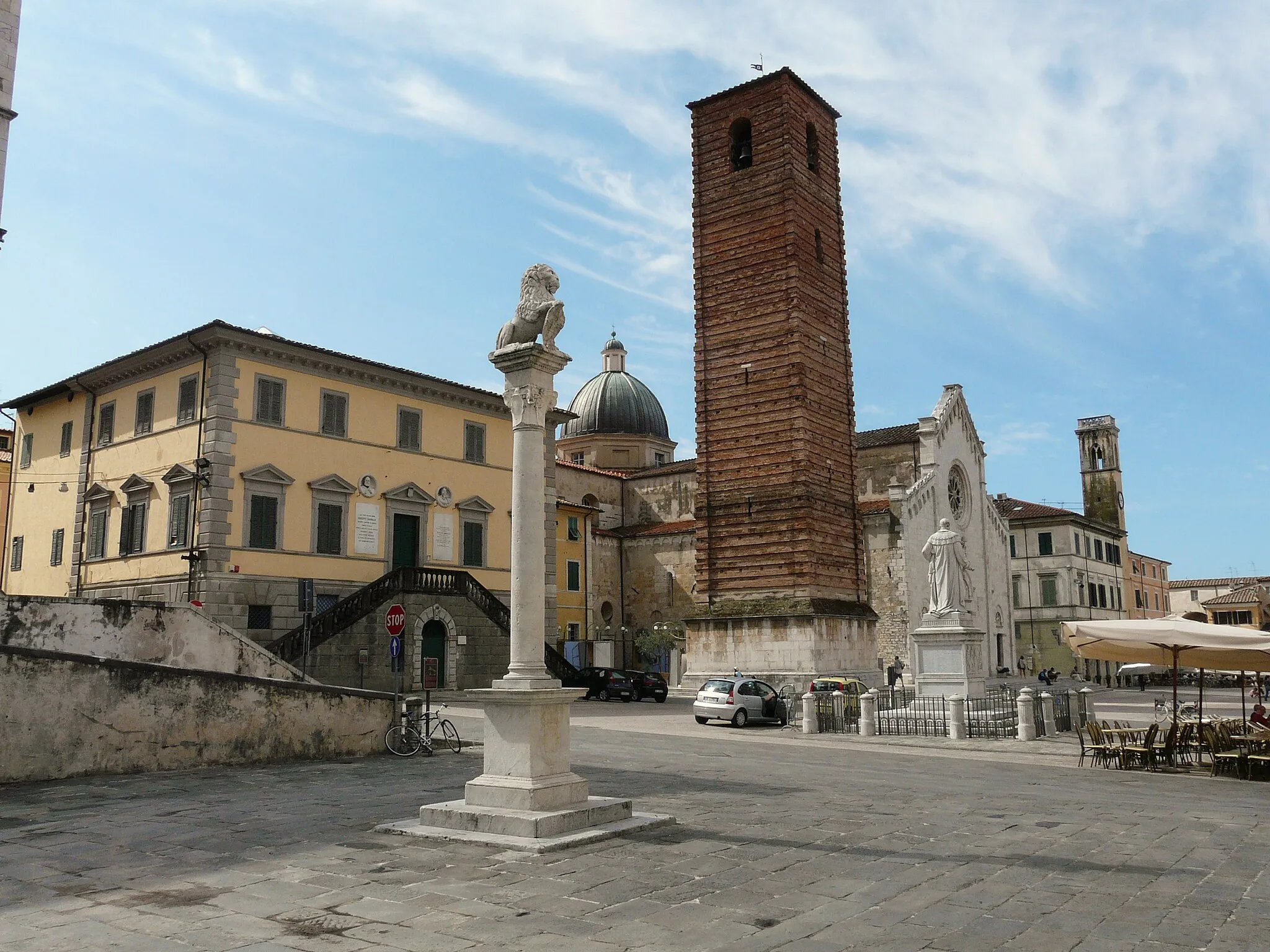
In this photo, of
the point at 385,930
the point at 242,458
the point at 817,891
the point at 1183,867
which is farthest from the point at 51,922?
the point at 242,458

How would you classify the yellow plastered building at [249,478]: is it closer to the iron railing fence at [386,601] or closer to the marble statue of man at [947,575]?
the iron railing fence at [386,601]

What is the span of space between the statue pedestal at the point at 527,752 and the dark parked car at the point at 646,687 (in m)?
26.5

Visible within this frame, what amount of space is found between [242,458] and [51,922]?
23698 millimetres

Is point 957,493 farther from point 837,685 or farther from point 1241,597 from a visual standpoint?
point 1241,597

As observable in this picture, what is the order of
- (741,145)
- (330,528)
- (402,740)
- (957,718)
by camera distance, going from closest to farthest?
(402,740), (957,718), (330,528), (741,145)

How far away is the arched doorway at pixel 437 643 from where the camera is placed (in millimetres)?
30688

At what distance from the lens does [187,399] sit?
28938 mm

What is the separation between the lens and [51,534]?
3322 cm

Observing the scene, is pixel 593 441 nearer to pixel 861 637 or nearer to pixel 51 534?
pixel 861 637

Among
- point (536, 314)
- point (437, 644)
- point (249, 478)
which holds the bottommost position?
point (437, 644)

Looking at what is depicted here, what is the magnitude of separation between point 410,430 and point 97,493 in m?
9.60

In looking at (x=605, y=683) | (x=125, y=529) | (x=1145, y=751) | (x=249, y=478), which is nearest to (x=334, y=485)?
(x=249, y=478)

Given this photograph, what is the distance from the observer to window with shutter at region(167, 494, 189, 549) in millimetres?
27906

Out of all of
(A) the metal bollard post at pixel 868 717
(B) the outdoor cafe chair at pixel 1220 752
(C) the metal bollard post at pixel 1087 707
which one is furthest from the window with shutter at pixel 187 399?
(B) the outdoor cafe chair at pixel 1220 752
